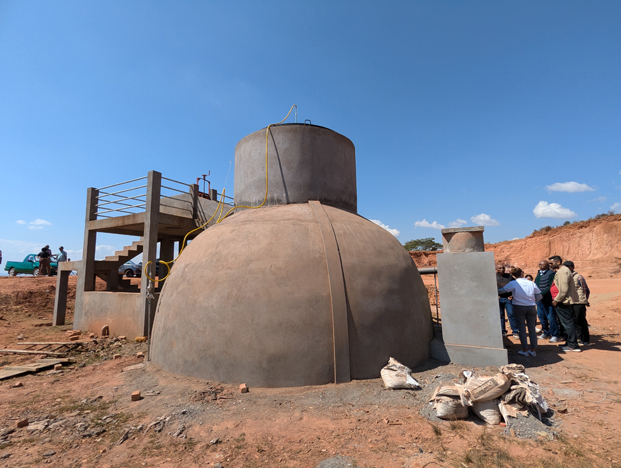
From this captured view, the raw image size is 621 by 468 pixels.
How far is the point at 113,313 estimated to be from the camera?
1062 cm

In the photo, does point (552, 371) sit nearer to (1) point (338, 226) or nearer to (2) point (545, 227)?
(1) point (338, 226)

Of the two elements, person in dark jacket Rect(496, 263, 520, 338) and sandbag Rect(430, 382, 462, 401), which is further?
person in dark jacket Rect(496, 263, 520, 338)

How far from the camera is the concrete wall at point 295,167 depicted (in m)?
7.12

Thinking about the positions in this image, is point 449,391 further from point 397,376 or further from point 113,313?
point 113,313

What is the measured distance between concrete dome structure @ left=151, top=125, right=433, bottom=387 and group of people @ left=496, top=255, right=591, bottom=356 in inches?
89.9

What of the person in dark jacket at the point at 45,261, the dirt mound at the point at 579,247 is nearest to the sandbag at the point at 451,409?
the person in dark jacket at the point at 45,261

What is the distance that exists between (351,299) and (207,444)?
286 centimetres

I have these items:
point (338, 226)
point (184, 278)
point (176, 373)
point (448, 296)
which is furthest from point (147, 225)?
point (448, 296)

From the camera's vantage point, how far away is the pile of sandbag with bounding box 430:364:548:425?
4207 millimetres

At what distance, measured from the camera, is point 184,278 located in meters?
6.08

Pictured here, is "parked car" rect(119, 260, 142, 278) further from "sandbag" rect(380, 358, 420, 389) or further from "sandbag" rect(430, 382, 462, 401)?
"sandbag" rect(430, 382, 462, 401)

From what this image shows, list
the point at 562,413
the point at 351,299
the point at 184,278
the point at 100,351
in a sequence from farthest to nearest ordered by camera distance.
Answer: the point at 100,351, the point at 184,278, the point at 351,299, the point at 562,413

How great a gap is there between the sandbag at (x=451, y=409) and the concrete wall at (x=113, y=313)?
28.7 feet

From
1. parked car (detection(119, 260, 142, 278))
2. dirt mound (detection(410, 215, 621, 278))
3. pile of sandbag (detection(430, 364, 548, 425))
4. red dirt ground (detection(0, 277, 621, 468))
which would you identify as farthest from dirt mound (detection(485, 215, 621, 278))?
parked car (detection(119, 260, 142, 278))
